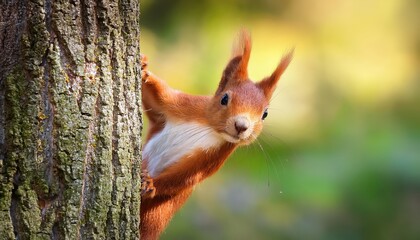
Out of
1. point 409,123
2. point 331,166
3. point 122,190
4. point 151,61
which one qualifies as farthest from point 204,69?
point 122,190

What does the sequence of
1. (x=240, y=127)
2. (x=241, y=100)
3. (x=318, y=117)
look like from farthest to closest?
(x=318, y=117), (x=241, y=100), (x=240, y=127)

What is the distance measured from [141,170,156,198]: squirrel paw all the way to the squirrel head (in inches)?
14.3

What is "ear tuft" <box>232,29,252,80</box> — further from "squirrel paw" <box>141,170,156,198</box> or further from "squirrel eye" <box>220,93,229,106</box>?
"squirrel paw" <box>141,170,156,198</box>

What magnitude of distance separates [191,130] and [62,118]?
94 centimetres

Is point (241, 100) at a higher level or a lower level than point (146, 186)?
higher

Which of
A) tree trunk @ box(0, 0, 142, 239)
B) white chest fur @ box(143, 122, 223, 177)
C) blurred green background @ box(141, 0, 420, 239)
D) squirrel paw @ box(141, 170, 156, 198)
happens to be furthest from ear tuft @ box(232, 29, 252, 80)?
blurred green background @ box(141, 0, 420, 239)

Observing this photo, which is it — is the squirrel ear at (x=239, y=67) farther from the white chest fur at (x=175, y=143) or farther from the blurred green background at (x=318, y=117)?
the blurred green background at (x=318, y=117)

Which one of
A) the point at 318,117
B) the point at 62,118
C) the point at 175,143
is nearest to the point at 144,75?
the point at 175,143

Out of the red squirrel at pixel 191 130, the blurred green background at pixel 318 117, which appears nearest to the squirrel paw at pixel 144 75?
the red squirrel at pixel 191 130

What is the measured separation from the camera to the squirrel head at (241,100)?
2.86 metres

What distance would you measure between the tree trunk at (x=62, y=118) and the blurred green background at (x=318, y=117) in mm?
2667

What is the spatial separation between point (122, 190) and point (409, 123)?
3347 mm

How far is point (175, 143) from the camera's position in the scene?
2900 millimetres

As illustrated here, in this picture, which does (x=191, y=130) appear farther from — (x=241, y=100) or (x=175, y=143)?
(x=241, y=100)
